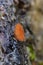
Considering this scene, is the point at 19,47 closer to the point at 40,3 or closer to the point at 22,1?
the point at 22,1

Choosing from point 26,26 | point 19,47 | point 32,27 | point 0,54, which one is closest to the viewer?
point 0,54

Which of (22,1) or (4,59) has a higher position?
(22,1)

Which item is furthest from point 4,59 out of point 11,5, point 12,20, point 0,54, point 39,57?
point 39,57

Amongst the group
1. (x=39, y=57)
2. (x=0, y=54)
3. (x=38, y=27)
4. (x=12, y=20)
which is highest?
(x=12, y=20)

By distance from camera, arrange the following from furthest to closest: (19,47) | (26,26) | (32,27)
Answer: (32,27) → (26,26) → (19,47)

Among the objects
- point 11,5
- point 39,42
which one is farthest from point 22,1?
point 39,42

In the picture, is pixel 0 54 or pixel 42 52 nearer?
pixel 0 54
